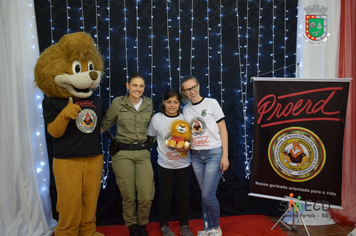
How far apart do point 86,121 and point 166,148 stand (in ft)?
2.38

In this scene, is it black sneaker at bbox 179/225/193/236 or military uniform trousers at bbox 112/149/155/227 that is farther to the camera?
black sneaker at bbox 179/225/193/236

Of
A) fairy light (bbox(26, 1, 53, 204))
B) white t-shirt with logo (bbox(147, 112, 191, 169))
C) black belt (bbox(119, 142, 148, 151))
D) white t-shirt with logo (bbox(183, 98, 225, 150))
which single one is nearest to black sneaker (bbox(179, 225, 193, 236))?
white t-shirt with logo (bbox(147, 112, 191, 169))

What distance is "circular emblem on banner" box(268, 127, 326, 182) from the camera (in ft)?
7.63

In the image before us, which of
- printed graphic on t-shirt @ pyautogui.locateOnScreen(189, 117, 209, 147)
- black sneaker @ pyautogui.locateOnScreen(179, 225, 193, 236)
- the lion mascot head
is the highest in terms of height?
the lion mascot head

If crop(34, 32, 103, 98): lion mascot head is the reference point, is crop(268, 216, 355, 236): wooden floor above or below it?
below

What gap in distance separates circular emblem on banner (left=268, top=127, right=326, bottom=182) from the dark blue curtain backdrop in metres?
0.50

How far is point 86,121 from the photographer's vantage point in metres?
2.06

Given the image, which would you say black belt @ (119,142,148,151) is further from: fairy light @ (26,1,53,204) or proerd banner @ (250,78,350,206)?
proerd banner @ (250,78,350,206)

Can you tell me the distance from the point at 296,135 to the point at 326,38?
1.17 m

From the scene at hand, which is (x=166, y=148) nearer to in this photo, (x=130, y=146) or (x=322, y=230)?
(x=130, y=146)

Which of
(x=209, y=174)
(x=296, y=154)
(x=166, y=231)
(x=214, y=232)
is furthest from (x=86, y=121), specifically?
(x=296, y=154)

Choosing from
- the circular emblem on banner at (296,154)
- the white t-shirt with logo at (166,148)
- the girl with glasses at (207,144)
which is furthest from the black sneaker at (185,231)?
the circular emblem on banner at (296,154)

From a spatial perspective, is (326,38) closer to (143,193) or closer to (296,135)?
(296,135)

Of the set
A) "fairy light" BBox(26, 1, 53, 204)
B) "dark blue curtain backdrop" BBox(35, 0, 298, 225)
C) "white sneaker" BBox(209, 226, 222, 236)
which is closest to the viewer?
"white sneaker" BBox(209, 226, 222, 236)
